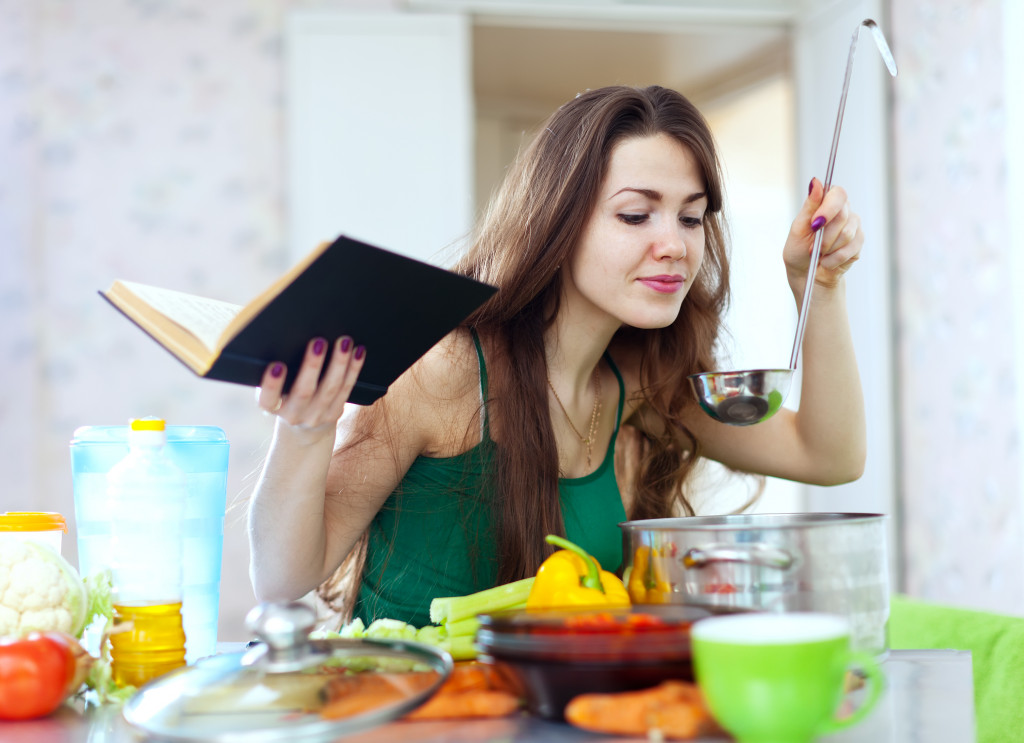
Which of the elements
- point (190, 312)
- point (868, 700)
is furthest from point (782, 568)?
point (190, 312)

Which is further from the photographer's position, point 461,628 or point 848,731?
point 461,628

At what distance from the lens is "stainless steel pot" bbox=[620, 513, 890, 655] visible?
718 millimetres

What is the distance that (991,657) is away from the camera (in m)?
1.16

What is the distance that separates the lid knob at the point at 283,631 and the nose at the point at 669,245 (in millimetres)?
707

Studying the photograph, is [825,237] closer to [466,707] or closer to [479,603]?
[479,603]

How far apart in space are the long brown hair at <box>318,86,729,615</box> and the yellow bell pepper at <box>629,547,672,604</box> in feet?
1.27

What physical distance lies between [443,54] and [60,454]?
197 cm

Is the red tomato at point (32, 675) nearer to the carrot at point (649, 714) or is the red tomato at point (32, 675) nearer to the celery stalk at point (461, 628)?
the celery stalk at point (461, 628)

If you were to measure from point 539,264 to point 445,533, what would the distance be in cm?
39

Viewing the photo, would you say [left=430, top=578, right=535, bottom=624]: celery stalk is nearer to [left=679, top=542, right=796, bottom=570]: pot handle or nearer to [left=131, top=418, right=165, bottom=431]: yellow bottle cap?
[left=679, top=542, right=796, bottom=570]: pot handle

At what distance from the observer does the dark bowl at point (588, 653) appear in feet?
2.11

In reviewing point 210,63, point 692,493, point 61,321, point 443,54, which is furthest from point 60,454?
point 692,493

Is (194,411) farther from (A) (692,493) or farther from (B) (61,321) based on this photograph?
(A) (692,493)

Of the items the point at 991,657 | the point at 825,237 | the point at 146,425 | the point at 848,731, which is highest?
the point at 825,237
